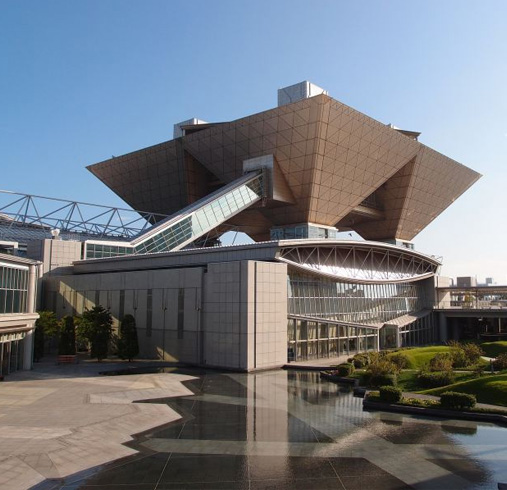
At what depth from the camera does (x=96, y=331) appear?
41094 mm

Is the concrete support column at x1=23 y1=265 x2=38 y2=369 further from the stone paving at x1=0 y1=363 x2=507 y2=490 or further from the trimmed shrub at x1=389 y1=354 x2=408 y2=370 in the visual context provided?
the trimmed shrub at x1=389 y1=354 x2=408 y2=370

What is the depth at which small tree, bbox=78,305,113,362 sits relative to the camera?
4106cm

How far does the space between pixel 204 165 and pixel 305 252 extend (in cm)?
2856

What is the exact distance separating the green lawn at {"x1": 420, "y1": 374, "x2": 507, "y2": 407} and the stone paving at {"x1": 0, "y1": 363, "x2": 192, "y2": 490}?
48.3 ft

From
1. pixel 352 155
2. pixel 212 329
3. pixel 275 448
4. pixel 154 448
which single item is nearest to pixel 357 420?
pixel 275 448

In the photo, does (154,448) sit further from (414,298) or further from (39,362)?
(414,298)

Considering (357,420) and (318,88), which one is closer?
(357,420)

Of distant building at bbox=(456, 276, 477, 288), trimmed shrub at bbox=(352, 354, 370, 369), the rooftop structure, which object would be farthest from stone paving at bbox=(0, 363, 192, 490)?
distant building at bbox=(456, 276, 477, 288)

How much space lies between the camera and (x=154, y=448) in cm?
1808

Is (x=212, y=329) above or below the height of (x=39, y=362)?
above

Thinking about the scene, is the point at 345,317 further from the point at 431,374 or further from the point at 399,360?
the point at 431,374

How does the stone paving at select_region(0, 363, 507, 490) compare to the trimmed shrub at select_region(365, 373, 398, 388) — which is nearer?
the stone paving at select_region(0, 363, 507, 490)

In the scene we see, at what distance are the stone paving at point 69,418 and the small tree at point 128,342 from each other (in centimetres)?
552

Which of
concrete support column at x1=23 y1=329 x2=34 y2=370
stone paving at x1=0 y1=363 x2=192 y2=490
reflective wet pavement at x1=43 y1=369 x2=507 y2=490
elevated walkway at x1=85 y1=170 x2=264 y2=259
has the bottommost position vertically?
reflective wet pavement at x1=43 y1=369 x2=507 y2=490
